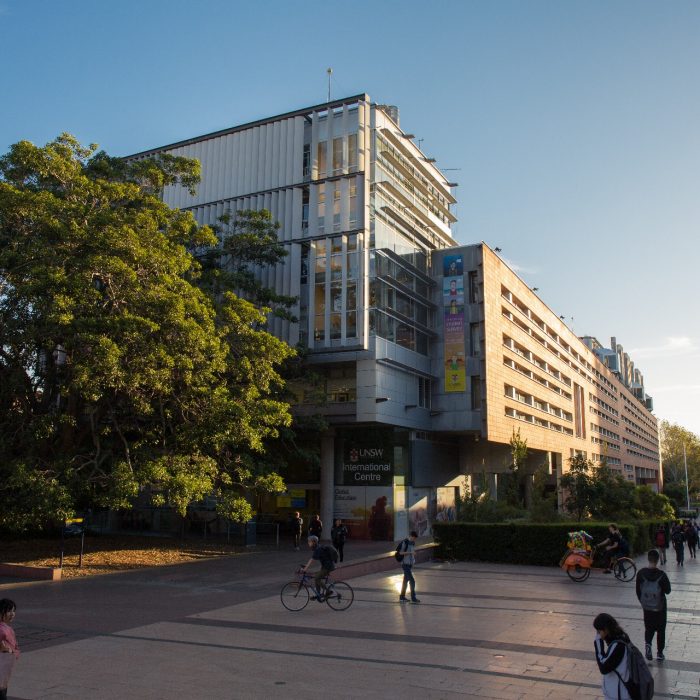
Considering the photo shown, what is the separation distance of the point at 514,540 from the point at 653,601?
14954mm

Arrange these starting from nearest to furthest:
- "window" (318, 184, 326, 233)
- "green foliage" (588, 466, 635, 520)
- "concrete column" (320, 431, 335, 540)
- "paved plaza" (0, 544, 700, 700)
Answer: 1. "paved plaza" (0, 544, 700, 700)
2. "green foliage" (588, 466, 635, 520)
3. "window" (318, 184, 326, 233)
4. "concrete column" (320, 431, 335, 540)

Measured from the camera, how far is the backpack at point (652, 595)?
948 centimetres

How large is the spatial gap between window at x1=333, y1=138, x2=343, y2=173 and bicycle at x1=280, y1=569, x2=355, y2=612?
Result: 2578 cm

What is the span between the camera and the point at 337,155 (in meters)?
35.8

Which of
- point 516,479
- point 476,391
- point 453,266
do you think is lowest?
point 516,479

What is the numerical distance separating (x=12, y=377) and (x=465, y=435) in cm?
2836

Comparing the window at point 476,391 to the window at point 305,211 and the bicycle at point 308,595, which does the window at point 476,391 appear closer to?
the window at point 305,211

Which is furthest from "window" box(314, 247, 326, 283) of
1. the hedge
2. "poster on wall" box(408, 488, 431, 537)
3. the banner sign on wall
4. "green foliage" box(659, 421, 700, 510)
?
"green foliage" box(659, 421, 700, 510)

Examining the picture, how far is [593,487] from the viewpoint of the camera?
33.3 m

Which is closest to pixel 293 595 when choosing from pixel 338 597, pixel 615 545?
pixel 338 597

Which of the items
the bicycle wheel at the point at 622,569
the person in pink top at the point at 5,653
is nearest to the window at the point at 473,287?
the bicycle wheel at the point at 622,569

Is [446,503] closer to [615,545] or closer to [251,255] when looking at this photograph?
[251,255]

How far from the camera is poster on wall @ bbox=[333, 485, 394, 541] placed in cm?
3466

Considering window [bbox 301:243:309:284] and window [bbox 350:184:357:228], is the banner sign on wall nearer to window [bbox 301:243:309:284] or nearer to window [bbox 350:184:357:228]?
window [bbox 301:243:309:284]
